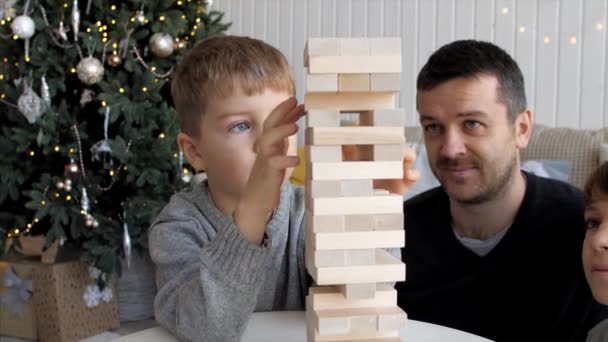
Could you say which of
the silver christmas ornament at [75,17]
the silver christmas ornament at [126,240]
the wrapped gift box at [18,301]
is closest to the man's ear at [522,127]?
the silver christmas ornament at [126,240]

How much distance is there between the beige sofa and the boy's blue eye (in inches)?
77.0

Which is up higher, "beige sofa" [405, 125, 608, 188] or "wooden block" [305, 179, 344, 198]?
"wooden block" [305, 179, 344, 198]

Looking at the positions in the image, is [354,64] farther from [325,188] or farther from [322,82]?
[325,188]

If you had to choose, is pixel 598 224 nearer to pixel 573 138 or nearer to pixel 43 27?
pixel 573 138

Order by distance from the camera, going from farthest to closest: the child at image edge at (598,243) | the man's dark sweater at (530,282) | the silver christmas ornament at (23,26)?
1. the silver christmas ornament at (23,26)
2. the man's dark sweater at (530,282)
3. the child at image edge at (598,243)

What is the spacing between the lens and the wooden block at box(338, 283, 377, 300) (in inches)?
30.7

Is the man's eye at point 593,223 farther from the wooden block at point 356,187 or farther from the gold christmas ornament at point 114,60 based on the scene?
the gold christmas ornament at point 114,60

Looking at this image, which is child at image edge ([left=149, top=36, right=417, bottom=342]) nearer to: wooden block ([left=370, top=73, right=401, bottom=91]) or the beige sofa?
wooden block ([left=370, top=73, right=401, bottom=91])

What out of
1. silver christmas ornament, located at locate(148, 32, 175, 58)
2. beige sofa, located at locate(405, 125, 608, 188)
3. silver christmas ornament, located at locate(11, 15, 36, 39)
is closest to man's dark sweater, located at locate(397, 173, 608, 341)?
beige sofa, located at locate(405, 125, 608, 188)

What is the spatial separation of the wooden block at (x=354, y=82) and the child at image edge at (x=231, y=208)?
13 centimetres

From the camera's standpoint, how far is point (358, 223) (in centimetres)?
77

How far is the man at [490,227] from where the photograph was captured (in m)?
1.47

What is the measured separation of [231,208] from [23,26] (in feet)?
5.74

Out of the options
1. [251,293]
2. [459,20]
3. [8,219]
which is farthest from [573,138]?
[8,219]
